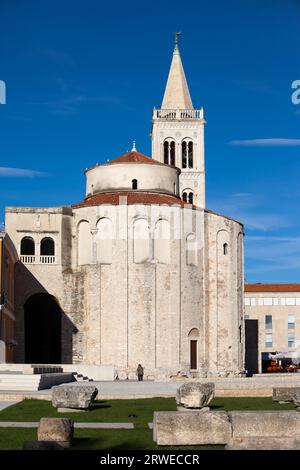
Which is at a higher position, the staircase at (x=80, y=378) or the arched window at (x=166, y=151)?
the arched window at (x=166, y=151)

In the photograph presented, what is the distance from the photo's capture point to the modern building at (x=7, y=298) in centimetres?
4194

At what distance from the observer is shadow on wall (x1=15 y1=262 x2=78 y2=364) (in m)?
50.3

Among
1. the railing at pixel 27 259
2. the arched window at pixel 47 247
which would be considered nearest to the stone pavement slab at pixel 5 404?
the railing at pixel 27 259

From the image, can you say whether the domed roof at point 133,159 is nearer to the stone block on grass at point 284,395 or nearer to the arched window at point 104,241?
the arched window at point 104,241

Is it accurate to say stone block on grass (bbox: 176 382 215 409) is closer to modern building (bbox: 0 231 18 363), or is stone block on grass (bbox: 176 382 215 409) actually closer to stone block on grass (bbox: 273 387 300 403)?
stone block on grass (bbox: 273 387 300 403)

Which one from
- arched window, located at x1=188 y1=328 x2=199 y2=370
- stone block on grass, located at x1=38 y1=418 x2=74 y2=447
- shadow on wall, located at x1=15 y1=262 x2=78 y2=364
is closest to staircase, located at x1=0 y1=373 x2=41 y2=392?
stone block on grass, located at x1=38 y1=418 x2=74 y2=447

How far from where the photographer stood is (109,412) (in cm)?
2070

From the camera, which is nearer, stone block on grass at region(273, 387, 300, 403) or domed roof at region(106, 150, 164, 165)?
stone block on grass at region(273, 387, 300, 403)

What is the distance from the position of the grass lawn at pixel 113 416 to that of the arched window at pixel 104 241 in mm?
24561

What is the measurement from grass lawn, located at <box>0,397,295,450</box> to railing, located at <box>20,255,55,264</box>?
26460 mm
